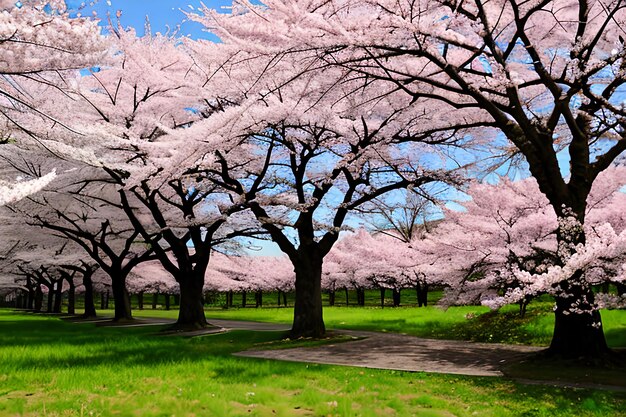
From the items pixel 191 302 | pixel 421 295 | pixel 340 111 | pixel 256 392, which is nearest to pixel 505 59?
pixel 340 111

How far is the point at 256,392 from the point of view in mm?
6789

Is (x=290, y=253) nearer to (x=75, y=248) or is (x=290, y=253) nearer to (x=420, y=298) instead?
(x=75, y=248)

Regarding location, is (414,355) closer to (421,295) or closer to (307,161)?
(307,161)

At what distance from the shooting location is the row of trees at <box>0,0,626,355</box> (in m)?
8.73

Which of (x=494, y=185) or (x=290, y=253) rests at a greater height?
(x=494, y=185)

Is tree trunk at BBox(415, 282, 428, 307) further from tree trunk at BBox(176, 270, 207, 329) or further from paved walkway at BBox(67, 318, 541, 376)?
paved walkway at BBox(67, 318, 541, 376)

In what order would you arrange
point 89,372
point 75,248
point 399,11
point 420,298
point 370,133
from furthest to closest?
point 420,298 < point 75,248 < point 370,133 < point 399,11 < point 89,372

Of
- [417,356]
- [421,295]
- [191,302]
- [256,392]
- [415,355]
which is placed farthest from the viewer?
[421,295]

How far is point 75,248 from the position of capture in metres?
33.5

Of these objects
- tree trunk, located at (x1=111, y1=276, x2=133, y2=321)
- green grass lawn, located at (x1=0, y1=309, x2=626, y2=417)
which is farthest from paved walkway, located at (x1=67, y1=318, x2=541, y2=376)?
tree trunk, located at (x1=111, y1=276, x2=133, y2=321)

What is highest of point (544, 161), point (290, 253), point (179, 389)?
point (544, 161)

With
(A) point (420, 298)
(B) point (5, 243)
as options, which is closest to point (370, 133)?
(B) point (5, 243)

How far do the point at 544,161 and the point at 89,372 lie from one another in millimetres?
9418

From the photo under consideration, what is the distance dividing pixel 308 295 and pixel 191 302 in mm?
7938
